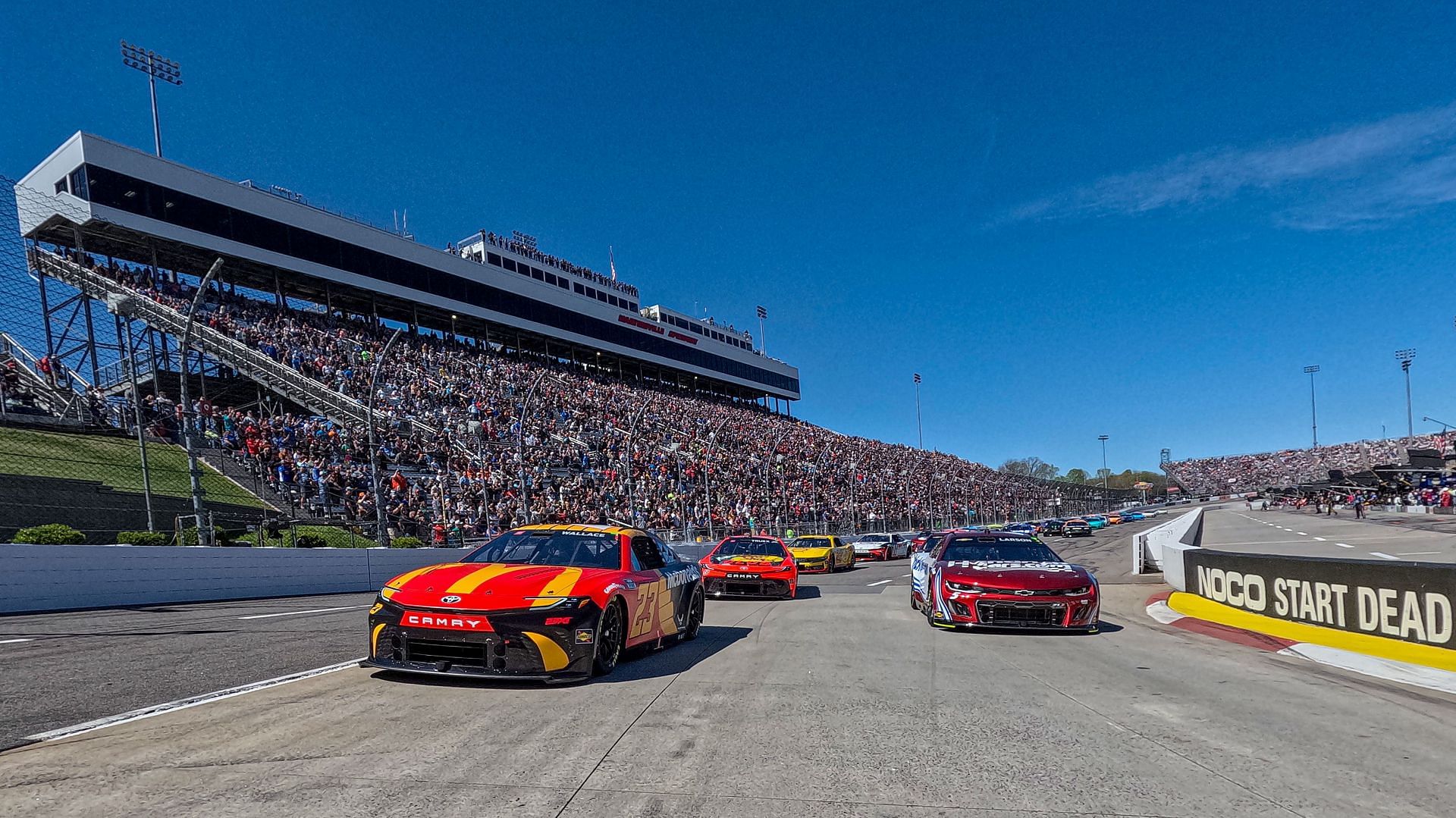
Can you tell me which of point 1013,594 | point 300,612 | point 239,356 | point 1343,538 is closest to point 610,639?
point 1013,594

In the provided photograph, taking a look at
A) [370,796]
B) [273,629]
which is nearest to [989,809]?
[370,796]

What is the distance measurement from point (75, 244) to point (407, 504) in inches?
810

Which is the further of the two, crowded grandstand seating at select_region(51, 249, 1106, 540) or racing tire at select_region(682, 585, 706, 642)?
crowded grandstand seating at select_region(51, 249, 1106, 540)

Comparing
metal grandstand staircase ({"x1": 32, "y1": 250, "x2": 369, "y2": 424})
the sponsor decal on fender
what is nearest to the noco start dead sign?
the sponsor decal on fender

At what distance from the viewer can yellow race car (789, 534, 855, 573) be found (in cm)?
2502

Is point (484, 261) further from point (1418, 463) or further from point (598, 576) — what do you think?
point (1418, 463)

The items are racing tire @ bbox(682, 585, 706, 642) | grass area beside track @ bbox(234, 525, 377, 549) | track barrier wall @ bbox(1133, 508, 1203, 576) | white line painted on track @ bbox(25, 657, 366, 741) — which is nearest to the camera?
white line painted on track @ bbox(25, 657, 366, 741)

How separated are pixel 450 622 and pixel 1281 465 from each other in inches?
6750

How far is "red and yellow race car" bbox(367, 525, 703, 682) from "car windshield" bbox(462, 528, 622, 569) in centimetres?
1

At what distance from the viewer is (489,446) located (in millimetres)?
30750

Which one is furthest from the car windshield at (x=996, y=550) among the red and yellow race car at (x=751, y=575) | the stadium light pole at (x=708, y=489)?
the stadium light pole at (x=708, y=489)

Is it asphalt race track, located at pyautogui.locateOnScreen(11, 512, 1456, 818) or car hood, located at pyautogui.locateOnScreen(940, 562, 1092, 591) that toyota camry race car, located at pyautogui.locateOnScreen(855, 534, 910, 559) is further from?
asphalt race track, located at pyautogui.locateOnScreen(11, 512, 1456, 818)

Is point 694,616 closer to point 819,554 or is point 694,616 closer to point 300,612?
point 300,612

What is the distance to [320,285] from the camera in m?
42.4
